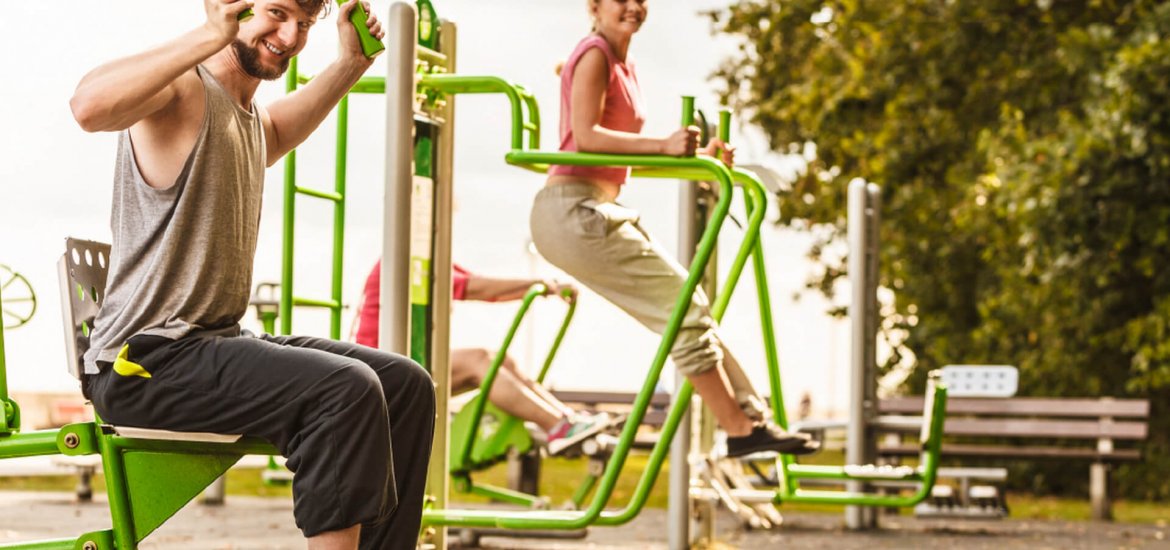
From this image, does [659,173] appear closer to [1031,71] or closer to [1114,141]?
[1114,141]

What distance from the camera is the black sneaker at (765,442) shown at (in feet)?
18.3

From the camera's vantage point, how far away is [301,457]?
3129 millimetres

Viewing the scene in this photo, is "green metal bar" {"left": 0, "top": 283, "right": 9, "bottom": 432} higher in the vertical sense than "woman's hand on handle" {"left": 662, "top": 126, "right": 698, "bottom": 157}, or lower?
lower

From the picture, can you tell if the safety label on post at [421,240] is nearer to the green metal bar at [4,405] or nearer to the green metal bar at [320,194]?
the green metal bar at [320,194]

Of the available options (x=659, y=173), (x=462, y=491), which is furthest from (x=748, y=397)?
(x=462, y=491)

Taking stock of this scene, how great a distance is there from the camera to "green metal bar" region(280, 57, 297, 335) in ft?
16.3

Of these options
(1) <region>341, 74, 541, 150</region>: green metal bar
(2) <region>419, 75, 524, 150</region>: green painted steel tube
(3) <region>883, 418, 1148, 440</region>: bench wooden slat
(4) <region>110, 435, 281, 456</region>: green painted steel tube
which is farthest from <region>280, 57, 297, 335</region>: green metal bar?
(3) <region>883, 418, 1148, 440</region>: bench wooden slat

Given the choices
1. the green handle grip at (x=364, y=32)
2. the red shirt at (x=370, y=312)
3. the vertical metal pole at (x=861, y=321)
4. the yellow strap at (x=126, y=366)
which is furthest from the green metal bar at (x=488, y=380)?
the yellow strap at (x=126, y=366)

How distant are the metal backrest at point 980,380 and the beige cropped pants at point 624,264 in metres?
3.57

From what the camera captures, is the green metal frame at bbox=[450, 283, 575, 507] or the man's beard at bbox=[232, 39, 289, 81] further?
the green metal frame at bbox=[450, 283, 575, 507]

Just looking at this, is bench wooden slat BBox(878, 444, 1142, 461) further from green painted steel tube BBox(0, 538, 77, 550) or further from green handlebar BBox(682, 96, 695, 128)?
green painted steel tube BBox(0, 538, 77, 550)

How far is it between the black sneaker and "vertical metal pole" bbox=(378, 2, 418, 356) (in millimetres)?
1209

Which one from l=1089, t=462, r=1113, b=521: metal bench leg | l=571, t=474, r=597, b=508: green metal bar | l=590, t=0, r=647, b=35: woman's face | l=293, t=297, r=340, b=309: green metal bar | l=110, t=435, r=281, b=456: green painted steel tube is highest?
l=590, t=0, r=647, b=35: woman's face

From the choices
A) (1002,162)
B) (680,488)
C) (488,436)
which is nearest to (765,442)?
(680,488)
